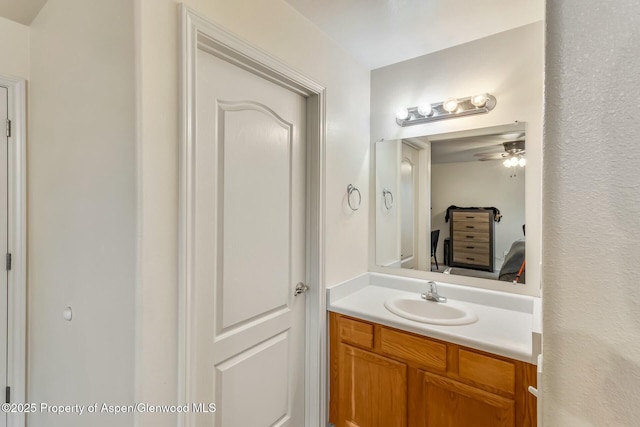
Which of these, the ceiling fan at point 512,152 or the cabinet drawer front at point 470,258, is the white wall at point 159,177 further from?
the cabinet drawer front at point 470,258

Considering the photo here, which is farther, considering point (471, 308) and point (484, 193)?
point (484, 193)

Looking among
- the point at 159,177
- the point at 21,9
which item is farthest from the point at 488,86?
the point at 21,9

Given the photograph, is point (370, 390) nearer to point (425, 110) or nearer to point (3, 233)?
point (425, 110)

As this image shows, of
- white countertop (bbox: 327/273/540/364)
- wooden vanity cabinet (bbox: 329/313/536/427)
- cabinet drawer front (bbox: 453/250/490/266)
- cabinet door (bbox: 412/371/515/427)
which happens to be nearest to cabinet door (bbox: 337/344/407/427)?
wooden vanity cabinet (bbox: 329/313/536/427)

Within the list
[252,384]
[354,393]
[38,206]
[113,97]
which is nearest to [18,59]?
[38,206]

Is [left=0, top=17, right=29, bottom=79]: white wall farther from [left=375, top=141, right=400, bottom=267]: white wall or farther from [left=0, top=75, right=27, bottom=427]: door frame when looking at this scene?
[left=375, top=141, right=400, bottom=267]: white wall

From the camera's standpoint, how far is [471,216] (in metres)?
1.96

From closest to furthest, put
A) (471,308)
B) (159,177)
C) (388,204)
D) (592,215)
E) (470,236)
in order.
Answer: (592,215) < (159,177) < (471,308) < (470,236) < (388,204)

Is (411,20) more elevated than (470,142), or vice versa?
(411,20)

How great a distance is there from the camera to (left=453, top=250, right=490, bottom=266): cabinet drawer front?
1.88 metres

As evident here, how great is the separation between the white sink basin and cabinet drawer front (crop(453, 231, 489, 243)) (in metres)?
0.44

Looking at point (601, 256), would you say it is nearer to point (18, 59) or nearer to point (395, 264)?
point (395, 264)

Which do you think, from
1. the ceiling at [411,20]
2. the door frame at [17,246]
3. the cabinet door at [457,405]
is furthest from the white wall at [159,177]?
the door frame at [17,246]

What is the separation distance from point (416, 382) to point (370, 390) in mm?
282
